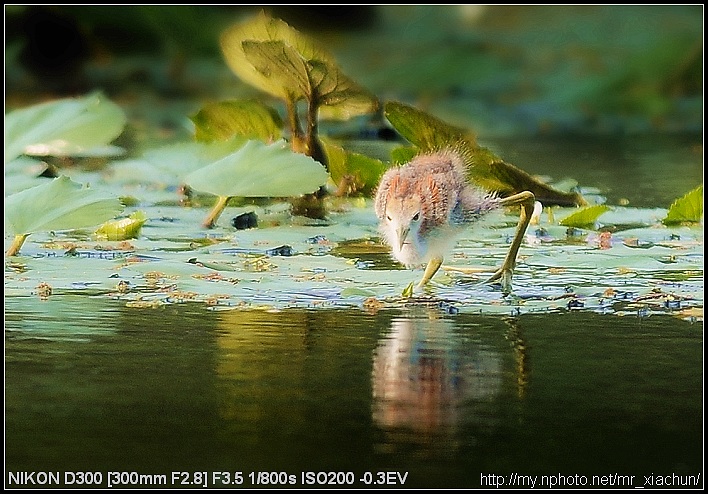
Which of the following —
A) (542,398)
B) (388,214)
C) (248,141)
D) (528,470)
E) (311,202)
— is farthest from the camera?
(311,202)

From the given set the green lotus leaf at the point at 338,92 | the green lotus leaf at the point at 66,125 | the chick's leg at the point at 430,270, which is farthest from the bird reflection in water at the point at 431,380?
the green lotus leaf at the point at 66,125

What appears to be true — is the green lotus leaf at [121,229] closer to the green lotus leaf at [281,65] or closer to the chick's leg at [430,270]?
the green lotus leaf at [281,65]

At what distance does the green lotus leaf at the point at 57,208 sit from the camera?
5.28 feet

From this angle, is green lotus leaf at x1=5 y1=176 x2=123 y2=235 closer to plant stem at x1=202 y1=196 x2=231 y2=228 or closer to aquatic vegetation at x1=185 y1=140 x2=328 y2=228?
aquatic vegetation at x1=185 y1=140 x2=328 y2=228

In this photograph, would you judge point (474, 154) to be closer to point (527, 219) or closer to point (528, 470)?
point (527, 219)

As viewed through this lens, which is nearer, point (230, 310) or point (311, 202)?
point (230, 310)

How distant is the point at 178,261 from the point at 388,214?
347 mm

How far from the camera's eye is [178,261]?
1653 mm

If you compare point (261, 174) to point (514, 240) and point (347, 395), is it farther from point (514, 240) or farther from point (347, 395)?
point (347, 395)

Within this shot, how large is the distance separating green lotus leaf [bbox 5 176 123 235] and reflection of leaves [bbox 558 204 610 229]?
26.2 inches

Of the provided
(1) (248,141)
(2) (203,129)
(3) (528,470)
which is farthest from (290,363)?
(2) (203,129)

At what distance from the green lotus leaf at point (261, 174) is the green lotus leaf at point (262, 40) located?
0.08m

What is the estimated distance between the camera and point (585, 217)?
1.90m

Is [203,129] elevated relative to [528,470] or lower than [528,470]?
elevated
